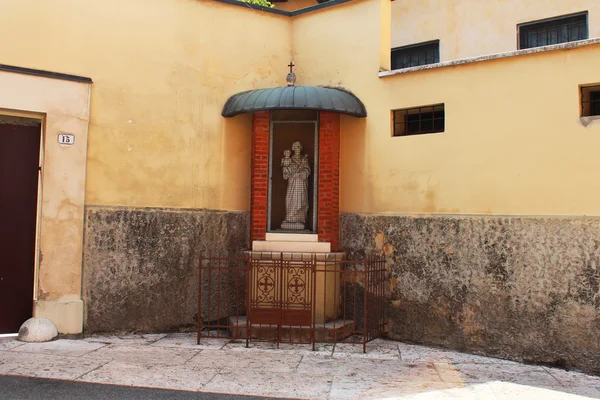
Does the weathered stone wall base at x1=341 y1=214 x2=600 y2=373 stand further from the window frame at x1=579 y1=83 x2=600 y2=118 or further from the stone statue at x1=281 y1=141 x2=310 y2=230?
the window frame at x1=579 y1=83 x2=600 y2=118

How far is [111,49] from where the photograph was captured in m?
7.38

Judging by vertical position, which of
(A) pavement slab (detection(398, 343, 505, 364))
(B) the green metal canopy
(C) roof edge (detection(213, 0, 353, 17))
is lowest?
(A) pavement slab (detection(398, 343, 505, 364))

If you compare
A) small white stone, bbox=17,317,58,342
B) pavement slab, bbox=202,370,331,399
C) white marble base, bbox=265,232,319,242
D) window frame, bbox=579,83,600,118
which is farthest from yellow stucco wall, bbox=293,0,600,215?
small white stone, bbox=17,317,58,342

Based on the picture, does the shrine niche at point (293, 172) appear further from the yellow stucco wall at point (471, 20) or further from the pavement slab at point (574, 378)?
the yellow stucco wall at point (471, 20)

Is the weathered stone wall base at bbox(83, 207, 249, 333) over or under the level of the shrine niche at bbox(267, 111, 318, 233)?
under

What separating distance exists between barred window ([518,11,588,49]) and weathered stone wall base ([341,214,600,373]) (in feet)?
15.4

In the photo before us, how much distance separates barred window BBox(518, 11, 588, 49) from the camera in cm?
942

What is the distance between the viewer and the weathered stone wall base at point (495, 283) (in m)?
6.12

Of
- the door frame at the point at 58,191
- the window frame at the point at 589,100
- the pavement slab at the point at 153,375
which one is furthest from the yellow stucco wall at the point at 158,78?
the window frame at the point at 589,100

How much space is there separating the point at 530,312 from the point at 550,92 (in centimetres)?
257

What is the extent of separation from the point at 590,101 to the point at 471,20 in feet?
15.2

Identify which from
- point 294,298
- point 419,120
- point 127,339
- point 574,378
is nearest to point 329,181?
point 419,120

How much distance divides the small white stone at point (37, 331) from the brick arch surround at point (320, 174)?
2.89 m

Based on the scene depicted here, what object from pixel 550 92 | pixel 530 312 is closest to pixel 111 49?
pixel 550 92
